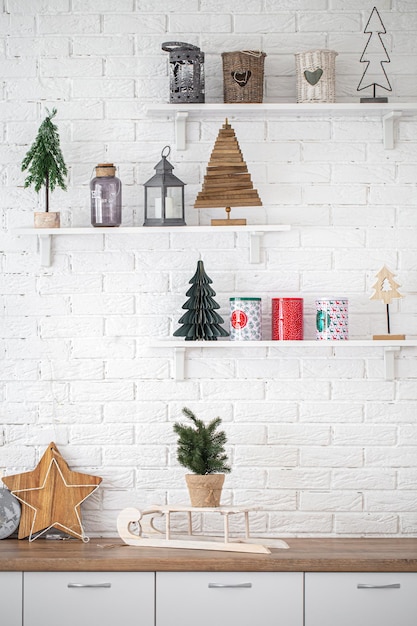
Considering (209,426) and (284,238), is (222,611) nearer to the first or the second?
(209,426)

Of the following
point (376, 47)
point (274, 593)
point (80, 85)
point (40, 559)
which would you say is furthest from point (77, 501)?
point (376, 47)

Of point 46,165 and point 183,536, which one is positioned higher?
point 46,165

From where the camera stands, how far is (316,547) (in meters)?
2.79

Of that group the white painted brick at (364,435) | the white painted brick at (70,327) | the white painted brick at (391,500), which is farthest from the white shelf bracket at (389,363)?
the white painted brick at (70,327)

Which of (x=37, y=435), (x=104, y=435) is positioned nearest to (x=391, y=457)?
(x=104, y=435)

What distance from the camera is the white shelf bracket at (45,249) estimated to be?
2982mm

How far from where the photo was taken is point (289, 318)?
114 inches

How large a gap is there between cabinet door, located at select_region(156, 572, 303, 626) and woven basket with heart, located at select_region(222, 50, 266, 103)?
155 cm

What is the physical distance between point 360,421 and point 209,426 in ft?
1.82

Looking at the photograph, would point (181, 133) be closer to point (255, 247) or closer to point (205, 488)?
point (255, 247)

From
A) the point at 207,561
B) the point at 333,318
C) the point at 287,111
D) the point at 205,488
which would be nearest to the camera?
the point at 207,561

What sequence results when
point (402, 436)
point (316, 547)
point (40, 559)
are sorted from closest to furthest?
point (40, 559)
point (316, 547)
point (402, 436)

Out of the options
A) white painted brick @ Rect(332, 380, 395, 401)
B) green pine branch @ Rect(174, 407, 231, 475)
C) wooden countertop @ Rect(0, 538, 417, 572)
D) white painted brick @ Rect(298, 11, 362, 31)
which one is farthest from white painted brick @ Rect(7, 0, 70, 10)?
wooden countertop @ Rect(0, 538, 417, 572)

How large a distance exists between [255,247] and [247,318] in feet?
0.90
